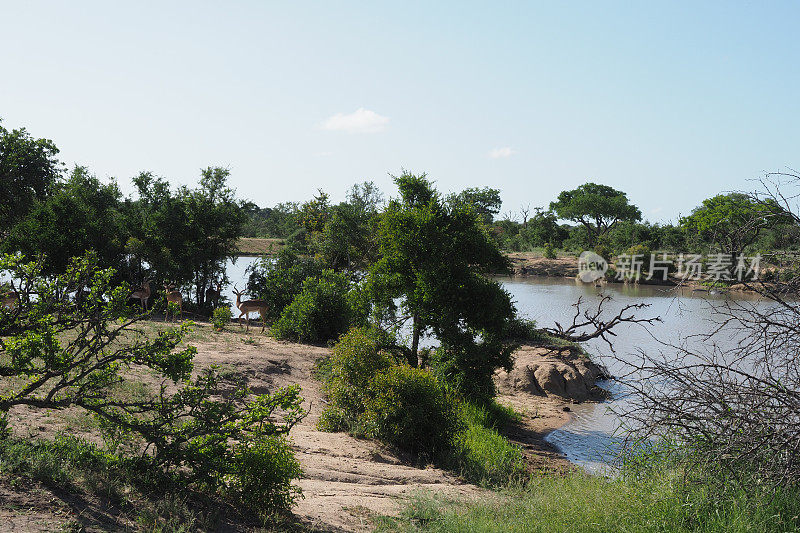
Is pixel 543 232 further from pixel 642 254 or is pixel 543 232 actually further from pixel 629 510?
pixel 629 510

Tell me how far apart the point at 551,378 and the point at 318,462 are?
431 inches

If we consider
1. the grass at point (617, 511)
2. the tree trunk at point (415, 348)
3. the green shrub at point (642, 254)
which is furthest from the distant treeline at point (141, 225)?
the green shrub at point (642, 254)

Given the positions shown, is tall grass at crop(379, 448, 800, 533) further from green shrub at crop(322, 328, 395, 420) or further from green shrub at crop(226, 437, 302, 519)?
green shrub at crop(322, 328, 395, 420)

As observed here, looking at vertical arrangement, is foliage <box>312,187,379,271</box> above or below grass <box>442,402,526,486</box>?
above

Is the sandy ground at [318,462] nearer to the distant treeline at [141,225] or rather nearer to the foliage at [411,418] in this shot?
the foliage at [411,418]

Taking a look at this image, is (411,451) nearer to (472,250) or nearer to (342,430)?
(342,430)

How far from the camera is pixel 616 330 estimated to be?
2884 cm

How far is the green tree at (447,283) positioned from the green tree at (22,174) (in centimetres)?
1693

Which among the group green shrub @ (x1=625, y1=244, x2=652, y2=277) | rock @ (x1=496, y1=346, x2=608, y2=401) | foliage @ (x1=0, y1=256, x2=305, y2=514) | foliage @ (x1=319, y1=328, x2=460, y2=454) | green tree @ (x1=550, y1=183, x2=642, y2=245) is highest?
green tree @ (x1=550, y1=183, x2=642, y2=245)

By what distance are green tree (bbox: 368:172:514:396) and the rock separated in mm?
3767

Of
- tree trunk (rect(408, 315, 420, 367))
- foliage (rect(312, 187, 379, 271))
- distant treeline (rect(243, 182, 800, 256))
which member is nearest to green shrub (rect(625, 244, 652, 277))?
distant treeline (rect(243, 182, 800, 256))

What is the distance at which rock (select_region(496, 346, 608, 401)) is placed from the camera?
18516 millimetres

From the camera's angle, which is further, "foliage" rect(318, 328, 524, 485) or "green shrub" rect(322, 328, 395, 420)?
"green shrub" rect(322, 328, 395, 420)

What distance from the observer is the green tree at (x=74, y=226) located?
21.5 m
